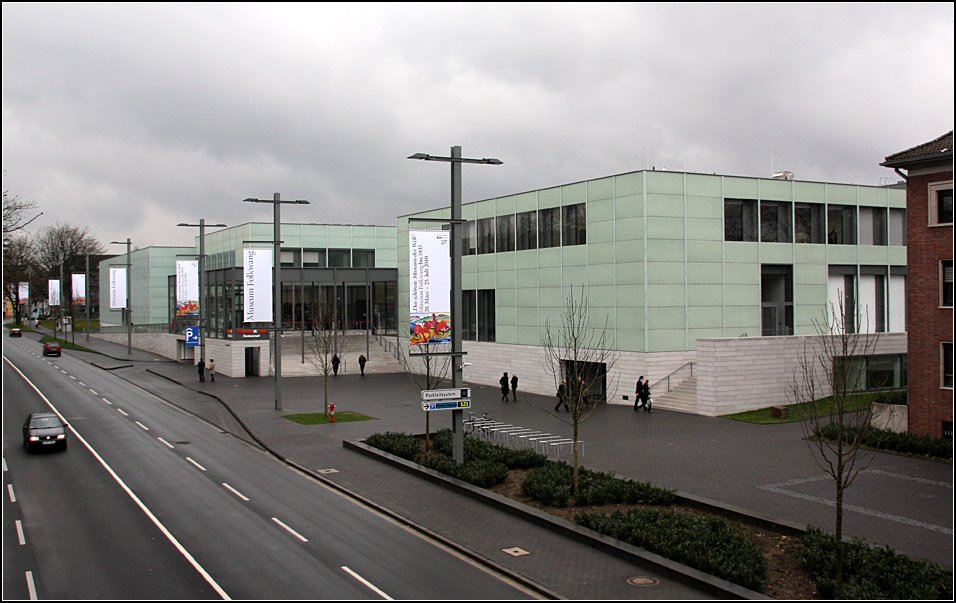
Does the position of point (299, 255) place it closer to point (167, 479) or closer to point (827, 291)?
point (827, 291)

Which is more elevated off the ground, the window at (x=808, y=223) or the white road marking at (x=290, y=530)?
the window at (x=808, y=223)

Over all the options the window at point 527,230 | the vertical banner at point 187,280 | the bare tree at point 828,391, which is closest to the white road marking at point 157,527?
the bare tree at point 828,391

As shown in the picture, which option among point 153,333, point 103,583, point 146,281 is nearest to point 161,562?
point 103,583

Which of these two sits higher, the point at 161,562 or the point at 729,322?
the point at 729,322

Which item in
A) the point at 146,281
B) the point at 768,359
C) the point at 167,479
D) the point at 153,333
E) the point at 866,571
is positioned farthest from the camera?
the point at 146,281

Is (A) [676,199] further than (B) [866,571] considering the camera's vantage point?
Yes

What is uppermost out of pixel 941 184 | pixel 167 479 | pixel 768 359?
pixel 941 184

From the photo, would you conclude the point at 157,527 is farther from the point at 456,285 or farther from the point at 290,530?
the point at 456,285

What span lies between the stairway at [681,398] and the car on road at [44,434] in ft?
77.2

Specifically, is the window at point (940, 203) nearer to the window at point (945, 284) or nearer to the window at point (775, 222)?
the window at point (945, 284)

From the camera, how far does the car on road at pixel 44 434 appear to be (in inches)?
1024

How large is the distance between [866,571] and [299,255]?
58.6m

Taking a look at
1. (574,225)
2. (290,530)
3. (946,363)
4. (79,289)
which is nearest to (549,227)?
(574,225)

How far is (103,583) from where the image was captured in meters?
13.4
